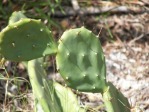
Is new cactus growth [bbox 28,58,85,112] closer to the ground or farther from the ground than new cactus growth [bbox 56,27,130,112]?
closer to the ground

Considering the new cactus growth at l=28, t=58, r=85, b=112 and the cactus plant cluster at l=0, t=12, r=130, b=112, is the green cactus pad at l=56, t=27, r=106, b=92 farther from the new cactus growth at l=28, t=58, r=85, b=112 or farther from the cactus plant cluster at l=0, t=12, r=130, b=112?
the new cactus growth at l=28, t=58, r=85, b=112

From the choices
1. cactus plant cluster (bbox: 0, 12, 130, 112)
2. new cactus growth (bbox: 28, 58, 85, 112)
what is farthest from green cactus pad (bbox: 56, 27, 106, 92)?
new cactus growth (bbox: 28, 58, 85, 112)

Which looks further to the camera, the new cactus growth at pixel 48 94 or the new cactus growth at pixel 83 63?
the new cactus growth at pixel 48 94

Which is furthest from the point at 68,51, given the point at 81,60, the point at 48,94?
the point at 48,94

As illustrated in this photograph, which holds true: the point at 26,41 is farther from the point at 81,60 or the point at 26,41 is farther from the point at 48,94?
the point at 48,94

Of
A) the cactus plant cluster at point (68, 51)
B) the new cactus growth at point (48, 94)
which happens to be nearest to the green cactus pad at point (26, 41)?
the cactus plant cluster at point (68, 51)

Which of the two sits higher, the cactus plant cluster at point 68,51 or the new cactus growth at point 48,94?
the cactus plant cluster at point 68,51

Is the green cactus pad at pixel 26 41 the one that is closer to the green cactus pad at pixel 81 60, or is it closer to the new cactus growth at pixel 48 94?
the green cactus pad at pixel 81 60
